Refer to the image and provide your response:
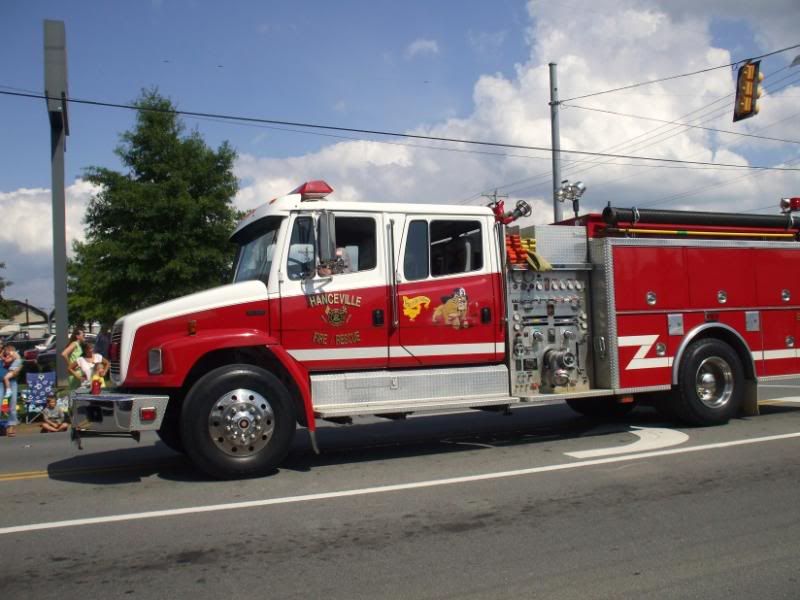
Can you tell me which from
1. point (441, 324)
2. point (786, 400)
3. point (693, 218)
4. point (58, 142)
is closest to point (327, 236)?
point (441, 324)

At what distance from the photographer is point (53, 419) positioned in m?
12.6

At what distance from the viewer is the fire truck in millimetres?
6980

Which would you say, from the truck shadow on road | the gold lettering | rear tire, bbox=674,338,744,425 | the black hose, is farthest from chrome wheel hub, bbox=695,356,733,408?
the gold lettering

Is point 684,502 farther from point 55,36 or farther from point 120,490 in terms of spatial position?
point 55,36

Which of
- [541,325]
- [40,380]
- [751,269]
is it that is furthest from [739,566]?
[40,380]

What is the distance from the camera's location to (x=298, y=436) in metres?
9.86

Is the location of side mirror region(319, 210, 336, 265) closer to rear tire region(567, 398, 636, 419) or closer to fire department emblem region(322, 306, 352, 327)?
fire department emblem region(322, 306, 352, 327)

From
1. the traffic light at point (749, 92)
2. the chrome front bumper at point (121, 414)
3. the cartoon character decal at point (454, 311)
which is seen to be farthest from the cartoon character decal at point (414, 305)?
the traffic light at point (749, 92)

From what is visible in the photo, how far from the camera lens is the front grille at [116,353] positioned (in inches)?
284

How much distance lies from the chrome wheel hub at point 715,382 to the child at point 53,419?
1008 cm

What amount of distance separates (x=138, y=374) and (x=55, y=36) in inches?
441

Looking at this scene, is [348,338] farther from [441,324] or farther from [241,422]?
[241,422]

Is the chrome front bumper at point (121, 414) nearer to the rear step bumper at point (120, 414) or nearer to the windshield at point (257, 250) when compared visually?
the rear step bumper at point (120, 414)

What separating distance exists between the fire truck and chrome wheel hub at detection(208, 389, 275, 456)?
0.06ft
